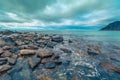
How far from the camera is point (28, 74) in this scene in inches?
322

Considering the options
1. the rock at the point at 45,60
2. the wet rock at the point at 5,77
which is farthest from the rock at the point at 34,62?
the wet rock at the point at 5,77

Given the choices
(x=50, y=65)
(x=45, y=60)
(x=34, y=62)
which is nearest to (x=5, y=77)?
(x=34, y=62)

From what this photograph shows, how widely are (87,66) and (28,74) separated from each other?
5.80 m

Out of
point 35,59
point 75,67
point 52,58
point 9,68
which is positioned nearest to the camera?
point 9,68

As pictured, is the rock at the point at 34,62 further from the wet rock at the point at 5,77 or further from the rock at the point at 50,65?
the wet rock at the point at 5,77

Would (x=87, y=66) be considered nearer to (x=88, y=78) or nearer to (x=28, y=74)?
(x=88, y=78)

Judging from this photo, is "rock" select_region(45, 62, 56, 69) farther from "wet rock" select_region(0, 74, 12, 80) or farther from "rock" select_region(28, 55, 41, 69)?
"wet rock" select_region(0, 74, 12, 80)

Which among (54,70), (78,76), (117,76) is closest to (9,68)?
(54,70)

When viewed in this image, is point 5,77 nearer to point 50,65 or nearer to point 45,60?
point 50,65

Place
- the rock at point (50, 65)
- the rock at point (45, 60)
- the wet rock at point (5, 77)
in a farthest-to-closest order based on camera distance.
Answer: the rock at point (45, 60) → the rock at point (50, 65) → the wet rock at point (5, 77)

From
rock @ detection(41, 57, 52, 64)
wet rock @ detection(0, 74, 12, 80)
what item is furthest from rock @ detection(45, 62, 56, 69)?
wet rock @ detection(0, 74, 12, 80)

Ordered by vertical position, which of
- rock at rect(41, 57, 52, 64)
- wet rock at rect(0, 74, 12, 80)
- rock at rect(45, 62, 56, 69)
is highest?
rock at rect(41, 57, 52, 64)

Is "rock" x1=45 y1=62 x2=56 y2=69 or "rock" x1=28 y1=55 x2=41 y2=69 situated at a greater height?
"rock" x1=28 y1=55 x2=41 y2=69

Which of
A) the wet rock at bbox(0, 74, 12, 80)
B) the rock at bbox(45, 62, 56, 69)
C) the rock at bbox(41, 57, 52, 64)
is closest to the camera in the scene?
the wet rock at bbox(0, 74, 12, 80)
